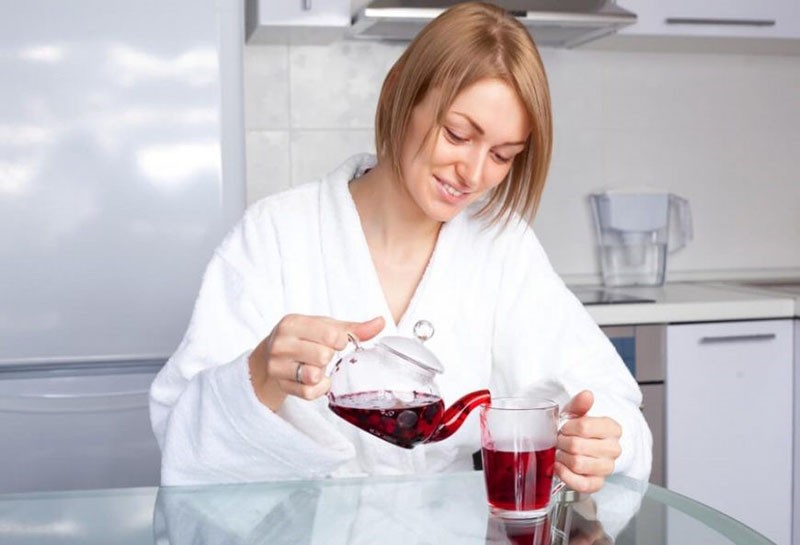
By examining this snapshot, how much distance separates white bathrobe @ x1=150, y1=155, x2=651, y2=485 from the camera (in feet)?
4.23

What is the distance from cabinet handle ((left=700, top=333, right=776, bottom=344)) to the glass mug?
1.59m

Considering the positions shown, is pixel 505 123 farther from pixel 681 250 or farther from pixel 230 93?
pixel 681 250

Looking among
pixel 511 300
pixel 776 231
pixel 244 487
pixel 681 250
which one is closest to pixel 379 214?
pixel 511 300

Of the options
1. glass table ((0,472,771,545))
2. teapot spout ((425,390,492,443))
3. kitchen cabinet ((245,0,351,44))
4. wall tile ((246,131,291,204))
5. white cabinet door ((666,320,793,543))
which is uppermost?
kitchen cabinet ((245,0,351,44))

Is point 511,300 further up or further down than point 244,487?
further up

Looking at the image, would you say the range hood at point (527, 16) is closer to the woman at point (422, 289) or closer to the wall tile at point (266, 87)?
the wall tile at point (266, 87)

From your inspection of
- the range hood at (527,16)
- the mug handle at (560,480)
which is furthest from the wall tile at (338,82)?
Answer: the mug handle at (560,480)

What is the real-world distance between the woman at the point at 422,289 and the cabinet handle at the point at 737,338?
108 cm

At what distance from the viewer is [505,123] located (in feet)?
4.42

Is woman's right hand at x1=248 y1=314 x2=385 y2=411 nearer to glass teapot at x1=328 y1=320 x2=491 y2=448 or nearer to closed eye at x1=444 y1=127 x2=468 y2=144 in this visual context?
glass teapot at x1=328 y1=320 x2=491 y2=448

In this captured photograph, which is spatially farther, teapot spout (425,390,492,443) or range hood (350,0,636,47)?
range hood (350,0,636,47)

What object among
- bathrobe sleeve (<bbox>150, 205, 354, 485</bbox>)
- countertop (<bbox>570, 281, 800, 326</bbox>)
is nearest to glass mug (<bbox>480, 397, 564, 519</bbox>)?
bathrobe sleeve (<bbox>150, 205, 354, 485</bbox>)

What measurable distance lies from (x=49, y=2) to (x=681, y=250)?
183cm

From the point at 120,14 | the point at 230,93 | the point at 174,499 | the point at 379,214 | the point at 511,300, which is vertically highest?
the point at 120,14
